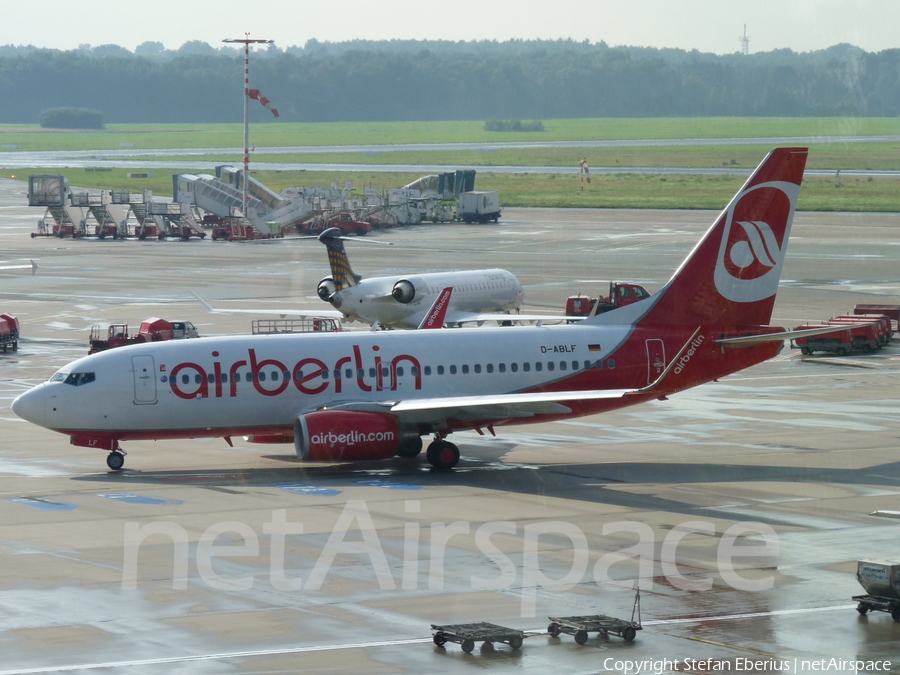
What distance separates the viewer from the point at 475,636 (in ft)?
66.7

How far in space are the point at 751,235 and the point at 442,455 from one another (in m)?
11.9

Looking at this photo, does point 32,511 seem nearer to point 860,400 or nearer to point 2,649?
point 2,649

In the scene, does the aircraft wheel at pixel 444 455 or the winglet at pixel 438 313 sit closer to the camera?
the aircraft wheel at pixel 444 455

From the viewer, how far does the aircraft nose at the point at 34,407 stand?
120 feet

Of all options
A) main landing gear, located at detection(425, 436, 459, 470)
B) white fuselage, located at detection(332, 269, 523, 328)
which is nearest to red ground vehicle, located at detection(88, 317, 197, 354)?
white fuselage, located at detection(332, 269, 523, 328)

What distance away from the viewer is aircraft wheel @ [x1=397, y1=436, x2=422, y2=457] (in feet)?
124

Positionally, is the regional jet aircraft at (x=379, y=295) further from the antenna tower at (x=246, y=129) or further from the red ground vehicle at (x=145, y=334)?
the antenna tower at (x=246, y=129)

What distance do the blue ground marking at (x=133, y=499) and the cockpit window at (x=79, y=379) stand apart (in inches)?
175

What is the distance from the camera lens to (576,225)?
13188 cm

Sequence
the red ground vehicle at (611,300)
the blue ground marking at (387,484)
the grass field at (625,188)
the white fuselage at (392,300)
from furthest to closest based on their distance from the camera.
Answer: the grass field at (625,188) < the red ground vehicle at (611,300) < the white fuselage at (392,300) < the blue ground marking at (387,484)

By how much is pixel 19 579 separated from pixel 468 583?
8633mm

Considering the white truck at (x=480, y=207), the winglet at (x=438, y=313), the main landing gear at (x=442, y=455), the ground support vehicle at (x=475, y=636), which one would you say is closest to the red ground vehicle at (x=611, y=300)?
the winglet at (x=438, y=313)

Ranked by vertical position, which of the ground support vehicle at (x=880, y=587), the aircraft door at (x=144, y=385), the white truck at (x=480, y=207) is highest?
the white truck at (x=480, y=207)

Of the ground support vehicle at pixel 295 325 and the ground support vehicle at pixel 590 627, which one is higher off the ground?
the ground support vehicle at pixel 295 325
